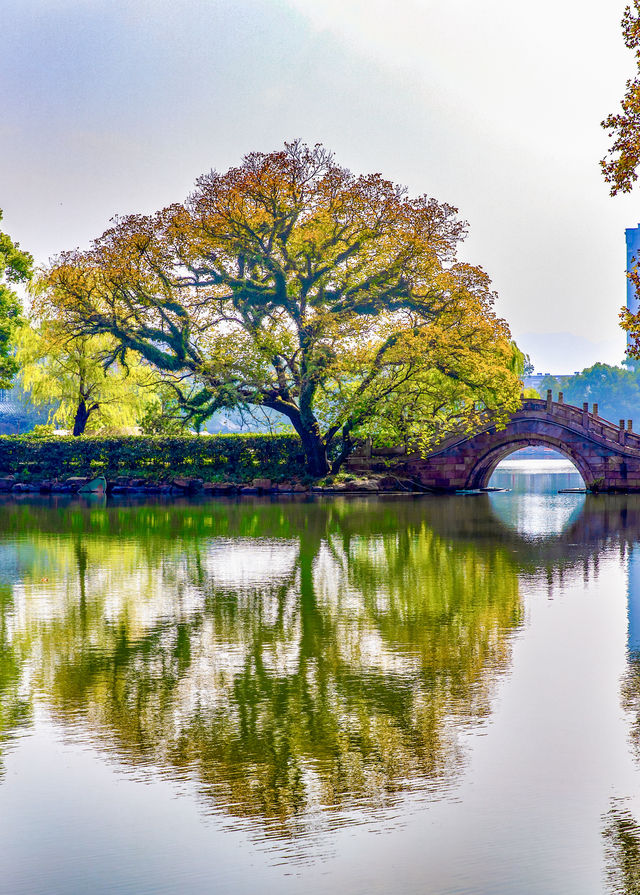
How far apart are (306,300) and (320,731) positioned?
112 ft

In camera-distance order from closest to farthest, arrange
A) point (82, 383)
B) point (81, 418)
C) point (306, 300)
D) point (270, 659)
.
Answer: point (270, 659) → point (306, 300) → point (82, 383) → point (81, 418)

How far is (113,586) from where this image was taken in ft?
48.3

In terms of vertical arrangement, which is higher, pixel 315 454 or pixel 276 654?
pixel 315 454

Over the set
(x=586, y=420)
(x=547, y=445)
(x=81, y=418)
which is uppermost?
(x=81, y=418)

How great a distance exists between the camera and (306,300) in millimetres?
40781

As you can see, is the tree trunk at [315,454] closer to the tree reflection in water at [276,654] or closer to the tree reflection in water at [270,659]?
the tree reflection in water at [276,654]

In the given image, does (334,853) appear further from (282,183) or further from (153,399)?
(153,399)

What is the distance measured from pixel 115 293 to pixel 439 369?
45.7 ft

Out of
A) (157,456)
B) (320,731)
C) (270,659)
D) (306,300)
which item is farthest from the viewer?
(157,456)

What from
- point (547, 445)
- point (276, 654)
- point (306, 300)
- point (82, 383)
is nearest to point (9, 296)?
point (82, 383)

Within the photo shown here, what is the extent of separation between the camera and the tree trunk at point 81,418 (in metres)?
51.2

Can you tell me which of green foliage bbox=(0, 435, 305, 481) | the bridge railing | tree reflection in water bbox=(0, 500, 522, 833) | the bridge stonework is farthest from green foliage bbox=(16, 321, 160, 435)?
tree reflection in water bbox=(0, 500, 522, 833)

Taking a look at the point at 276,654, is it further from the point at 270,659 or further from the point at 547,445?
the point at 547,445

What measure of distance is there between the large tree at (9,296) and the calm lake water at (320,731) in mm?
34767
